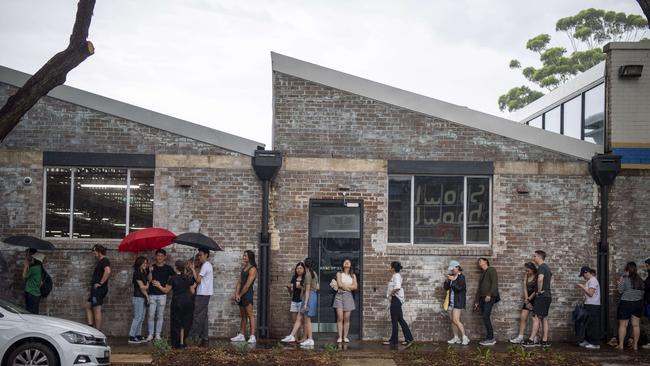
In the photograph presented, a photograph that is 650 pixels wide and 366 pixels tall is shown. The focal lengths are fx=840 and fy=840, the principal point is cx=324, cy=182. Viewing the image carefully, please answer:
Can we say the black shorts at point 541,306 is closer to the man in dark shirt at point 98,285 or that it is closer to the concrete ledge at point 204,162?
the concrete ledge at point 204,162

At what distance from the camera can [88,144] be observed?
1703 cm

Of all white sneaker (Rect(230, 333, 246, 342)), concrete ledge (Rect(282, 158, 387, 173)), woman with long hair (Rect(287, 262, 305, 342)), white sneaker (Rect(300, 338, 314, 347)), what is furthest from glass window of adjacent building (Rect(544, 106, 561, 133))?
white sneaker (Rect(230, 333, 246, 342))

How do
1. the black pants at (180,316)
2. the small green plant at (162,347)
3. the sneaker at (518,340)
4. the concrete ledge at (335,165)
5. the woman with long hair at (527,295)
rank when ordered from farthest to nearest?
the concrete ledge at (335,165) → the sneaker at (518,340) → the woman with long hair at (527,295) → the black pants at (180,316) → the small green plant at (162,347)

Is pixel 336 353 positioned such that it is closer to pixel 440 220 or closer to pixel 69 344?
pixel 440 220

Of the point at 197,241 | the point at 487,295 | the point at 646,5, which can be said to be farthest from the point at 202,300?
the point at 646,5

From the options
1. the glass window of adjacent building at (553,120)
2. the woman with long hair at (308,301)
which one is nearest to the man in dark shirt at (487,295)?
the woman with long hair at (308,301)

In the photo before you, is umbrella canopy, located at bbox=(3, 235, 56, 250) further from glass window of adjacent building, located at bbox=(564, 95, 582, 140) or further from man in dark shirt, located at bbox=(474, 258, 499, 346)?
glass window of adjacent building, located at bbox=(564, 95, 582, 140)

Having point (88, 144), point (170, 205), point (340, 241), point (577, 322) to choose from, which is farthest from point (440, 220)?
point (88, 144)

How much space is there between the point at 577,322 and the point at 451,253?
9.07 ft

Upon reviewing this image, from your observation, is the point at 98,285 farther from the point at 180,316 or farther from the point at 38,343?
the point at 38,343

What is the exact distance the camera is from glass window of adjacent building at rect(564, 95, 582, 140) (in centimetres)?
1972

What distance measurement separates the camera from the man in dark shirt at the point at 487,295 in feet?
53.5

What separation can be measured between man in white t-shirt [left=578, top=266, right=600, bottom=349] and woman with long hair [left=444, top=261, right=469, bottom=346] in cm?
227

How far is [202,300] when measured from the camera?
1594cm
